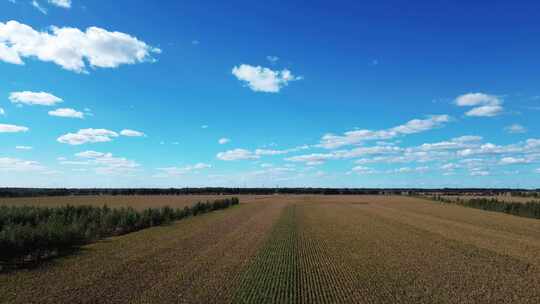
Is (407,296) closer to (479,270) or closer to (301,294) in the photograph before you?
(301,294)

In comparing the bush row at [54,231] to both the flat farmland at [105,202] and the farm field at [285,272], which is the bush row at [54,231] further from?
the flat farmland at [105,202]

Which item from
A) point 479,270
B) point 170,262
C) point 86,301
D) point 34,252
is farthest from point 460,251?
point 34,252

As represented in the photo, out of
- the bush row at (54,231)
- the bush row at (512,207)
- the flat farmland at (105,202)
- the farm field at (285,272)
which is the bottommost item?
the farm field at (285,272)

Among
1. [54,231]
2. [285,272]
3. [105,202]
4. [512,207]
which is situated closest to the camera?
[285,272]

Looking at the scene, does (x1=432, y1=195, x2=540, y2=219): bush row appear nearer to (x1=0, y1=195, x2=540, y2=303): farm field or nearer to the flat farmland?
(x1=0, y1=195, x2=540, y2=303): farm field

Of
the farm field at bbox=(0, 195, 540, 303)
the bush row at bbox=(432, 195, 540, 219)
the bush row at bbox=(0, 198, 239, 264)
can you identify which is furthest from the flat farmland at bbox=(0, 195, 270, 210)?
the bush row at bbox=(432, 195, 540, 219)

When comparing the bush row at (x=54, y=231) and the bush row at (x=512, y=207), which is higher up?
the bush row at (x=512, y=207)

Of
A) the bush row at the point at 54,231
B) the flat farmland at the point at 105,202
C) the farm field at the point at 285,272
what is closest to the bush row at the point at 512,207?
the farm field at the point at 285,272

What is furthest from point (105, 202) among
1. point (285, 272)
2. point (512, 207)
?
point (285, 272)

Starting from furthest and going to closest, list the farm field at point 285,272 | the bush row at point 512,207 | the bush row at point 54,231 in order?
1. the bush row at point 512,207
2. the bush row at point 54,231
3. the farm field at point 285,272

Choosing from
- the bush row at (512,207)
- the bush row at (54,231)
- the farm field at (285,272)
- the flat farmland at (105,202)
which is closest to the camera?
the farm field at (285,272)

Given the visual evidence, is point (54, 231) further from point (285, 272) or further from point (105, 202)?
point (105, 202)
